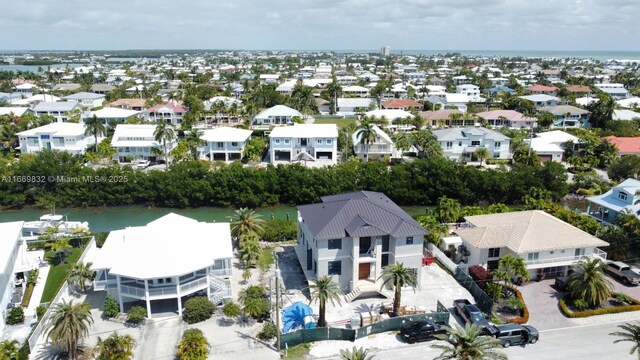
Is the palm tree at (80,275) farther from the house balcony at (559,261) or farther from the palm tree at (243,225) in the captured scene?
the house balcony at (559,261)

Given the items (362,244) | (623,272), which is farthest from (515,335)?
(623,272)

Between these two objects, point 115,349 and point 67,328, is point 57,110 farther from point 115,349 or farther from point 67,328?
point 115,349

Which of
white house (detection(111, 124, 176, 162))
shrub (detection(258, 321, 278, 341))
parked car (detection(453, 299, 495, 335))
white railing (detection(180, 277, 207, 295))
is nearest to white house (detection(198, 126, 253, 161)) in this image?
white house (detection(111, 124, 176, 162))

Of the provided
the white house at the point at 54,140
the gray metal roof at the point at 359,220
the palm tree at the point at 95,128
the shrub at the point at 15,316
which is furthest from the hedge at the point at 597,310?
the white house at the point at 54,140

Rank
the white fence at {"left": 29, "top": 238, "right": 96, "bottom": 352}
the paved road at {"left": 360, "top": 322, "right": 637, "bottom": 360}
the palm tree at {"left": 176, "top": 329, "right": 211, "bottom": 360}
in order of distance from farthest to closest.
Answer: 1. the white fence at {"left": 29, "top": 238, "right": 96, "bottom": 352}
2. the paved road at {"left": 360, "top": 322, "right": 637, "bottom": 360}
3. the palm tree at {"left": 176, "top": 329, "right": 211, "bottom": 360}

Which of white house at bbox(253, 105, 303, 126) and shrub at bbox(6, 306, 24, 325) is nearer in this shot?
shrub at bbox(6, 306, 24, 325)

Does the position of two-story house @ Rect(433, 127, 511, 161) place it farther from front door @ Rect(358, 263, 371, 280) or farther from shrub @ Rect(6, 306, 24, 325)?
shrub @ Rect(6, 306, 24, 325)
